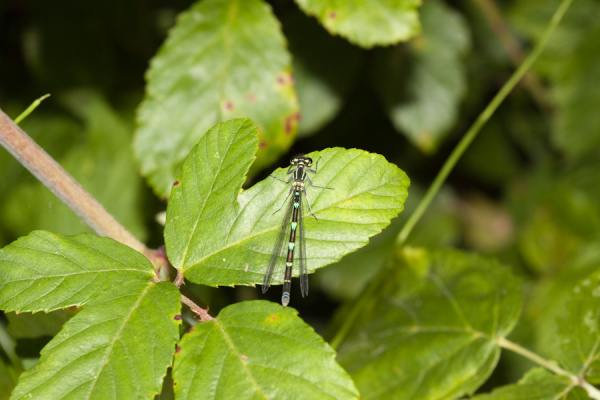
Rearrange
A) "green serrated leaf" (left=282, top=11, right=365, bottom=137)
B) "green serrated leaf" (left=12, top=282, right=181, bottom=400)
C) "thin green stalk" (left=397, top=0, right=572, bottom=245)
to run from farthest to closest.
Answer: "green serrated leaf" (left=282, top=11, right=365, bottom=137) → "thin green stalk" (left=397, top=0, right=572, bottom=245) → "green serrated leaf" (left=12, top=282, right=181, bottom=400)

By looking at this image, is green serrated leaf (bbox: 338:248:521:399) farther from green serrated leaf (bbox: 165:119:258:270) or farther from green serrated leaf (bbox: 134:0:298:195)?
green serrated leaf (bbox: 165:119:258:270)

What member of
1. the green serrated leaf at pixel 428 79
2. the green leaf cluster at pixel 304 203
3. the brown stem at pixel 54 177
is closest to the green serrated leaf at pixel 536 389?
the green leaf cluster at pixel 304 203

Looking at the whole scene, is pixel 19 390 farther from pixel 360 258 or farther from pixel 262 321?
pixel 360 258

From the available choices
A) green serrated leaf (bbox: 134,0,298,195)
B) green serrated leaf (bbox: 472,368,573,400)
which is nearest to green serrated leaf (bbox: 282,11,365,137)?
green serrated leaf (bbox: 134,0,298,195)

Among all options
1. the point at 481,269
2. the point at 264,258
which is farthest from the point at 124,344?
the point at 481,269

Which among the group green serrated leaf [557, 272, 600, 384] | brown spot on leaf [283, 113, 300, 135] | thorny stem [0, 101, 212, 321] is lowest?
green serrated leaf [557, 272, 600, 384]

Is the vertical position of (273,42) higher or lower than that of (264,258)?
higher
